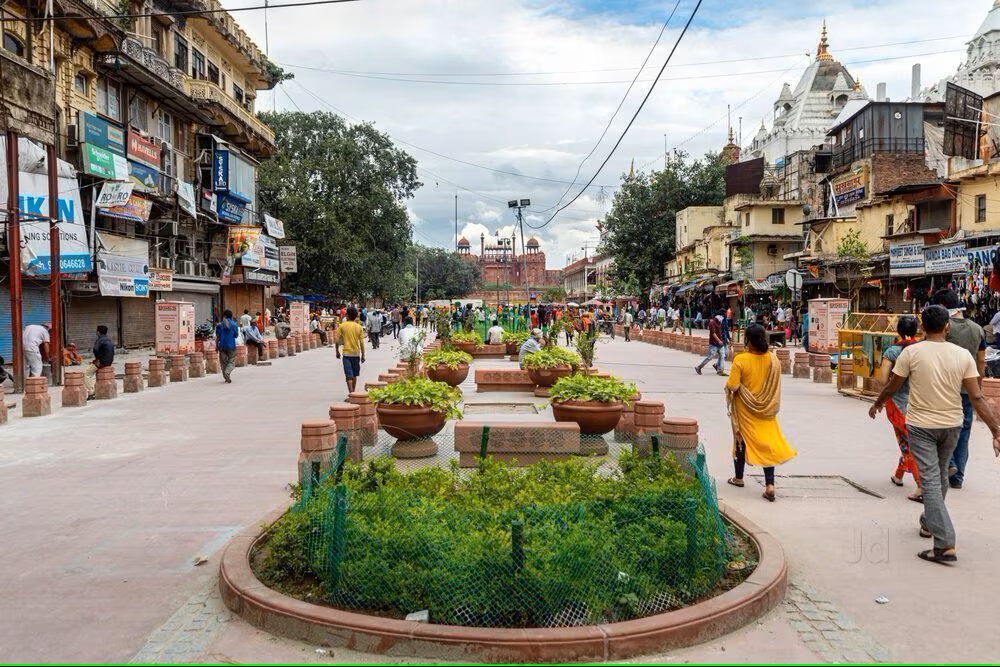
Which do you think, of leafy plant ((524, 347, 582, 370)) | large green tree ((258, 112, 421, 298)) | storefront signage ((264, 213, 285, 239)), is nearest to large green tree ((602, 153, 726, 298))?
large green tree ((258, 112, 421, 298))

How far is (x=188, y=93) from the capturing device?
33.4 m

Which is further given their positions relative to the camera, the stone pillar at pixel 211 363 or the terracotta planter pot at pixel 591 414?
the stone pillar at pixel 211 363

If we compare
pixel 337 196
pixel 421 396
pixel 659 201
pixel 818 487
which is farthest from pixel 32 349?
pixel 659 201

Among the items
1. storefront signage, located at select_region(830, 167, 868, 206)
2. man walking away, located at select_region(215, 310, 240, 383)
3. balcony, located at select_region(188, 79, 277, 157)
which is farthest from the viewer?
storefront signage, located at select_region(830, 167, 868, 206)

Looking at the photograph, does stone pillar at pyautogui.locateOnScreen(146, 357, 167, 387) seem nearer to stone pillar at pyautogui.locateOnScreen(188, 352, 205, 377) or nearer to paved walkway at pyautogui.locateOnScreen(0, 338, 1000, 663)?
stone pillar at pyautogui.locateOnScreen(188, 352, 205, 377)

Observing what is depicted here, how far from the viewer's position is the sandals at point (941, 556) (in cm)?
529

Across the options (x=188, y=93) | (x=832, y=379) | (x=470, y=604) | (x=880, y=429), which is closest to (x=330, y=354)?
(x=188, y=93)

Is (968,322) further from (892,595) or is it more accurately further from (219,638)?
(219,638)

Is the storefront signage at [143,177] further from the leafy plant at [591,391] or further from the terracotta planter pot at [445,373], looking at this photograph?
the leafy plant at [591,391]

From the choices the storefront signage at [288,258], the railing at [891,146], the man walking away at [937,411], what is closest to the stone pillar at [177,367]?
the man walking away at [937,411]

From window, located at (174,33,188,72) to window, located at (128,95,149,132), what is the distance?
3.43 meters

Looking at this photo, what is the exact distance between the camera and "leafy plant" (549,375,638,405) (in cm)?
912

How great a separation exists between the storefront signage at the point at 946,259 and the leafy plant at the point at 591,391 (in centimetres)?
2076

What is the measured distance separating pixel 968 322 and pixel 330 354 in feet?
78.3
